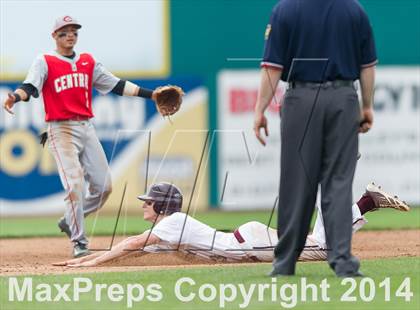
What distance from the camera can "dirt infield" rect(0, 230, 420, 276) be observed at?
8.57m

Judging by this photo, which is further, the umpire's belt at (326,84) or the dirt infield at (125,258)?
the dirt infield at (125,258)

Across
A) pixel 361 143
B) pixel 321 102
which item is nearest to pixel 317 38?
pixel 321 102

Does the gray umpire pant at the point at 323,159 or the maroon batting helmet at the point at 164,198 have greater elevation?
the gray umpire pant at the point at 323,159

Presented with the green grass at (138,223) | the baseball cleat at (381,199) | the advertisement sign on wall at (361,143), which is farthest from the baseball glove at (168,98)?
the advertisement sign on wall at (361,143)

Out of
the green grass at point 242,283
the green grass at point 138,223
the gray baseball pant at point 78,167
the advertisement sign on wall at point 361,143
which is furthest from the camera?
the advertisement sign on wall at point 361,143

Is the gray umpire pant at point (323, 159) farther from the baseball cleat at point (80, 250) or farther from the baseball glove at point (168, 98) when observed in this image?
the baseball glove at point (168, 98)

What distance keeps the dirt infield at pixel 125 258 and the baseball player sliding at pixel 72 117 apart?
1.72 ft

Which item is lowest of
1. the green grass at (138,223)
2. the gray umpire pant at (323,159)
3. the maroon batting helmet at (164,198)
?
the green grass at (138,223)

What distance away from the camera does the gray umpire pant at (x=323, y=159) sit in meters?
6.95

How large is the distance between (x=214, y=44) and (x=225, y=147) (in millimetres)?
1462

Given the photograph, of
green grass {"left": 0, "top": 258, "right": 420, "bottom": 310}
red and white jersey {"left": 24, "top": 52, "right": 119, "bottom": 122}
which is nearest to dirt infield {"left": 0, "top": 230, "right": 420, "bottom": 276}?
green grass {"left": 0, "top": 258, "right": 420, "bottom": 310}

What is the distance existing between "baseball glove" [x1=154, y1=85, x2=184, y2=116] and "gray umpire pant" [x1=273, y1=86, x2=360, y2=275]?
3.26 m

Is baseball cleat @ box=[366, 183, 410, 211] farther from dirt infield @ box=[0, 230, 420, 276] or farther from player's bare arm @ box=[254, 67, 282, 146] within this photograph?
player's bare arm @ box=[254, 67, 282, 146]

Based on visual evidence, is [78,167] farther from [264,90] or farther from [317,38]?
[317,38]
